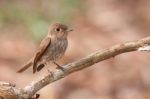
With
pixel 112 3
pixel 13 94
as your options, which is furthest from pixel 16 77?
pixel 13 94

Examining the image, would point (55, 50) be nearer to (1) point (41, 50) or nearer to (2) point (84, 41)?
(1) point (41, 50)

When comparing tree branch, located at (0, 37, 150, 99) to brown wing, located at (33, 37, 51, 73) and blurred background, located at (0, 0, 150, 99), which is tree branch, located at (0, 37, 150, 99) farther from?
blurred background, located at (0, 0, 150, 99)

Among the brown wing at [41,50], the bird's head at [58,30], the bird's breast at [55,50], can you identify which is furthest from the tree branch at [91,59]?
the bird's head at [58,30]

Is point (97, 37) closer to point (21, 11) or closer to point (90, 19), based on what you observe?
point (90, 19)

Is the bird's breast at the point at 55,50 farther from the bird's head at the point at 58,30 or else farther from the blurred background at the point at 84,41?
the blurred background at the point at 84,41

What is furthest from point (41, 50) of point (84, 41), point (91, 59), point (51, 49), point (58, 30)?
point (84, 41)

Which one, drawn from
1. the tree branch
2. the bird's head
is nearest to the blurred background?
the bird's head
